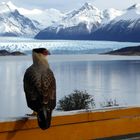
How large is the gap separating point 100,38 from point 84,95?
120 metres

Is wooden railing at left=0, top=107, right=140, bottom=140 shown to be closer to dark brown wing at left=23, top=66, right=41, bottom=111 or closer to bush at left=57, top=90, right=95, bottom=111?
dark brown wing at left=23, top=66, right=41, bottom=111

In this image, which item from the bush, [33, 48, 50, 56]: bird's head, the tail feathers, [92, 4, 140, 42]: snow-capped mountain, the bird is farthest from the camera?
[92, 4, 140, 42]: snow-capped mountain

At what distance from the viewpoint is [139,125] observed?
2992 millimetres

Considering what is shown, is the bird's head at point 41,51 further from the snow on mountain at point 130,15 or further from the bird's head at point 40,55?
the snow on mountain at point 130,15

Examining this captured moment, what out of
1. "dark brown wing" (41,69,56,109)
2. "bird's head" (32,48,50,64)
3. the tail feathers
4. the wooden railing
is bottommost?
→ the wooden railing

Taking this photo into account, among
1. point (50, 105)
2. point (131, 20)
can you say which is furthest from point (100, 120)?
point (131, 20)

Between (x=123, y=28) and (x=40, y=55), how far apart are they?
572ft

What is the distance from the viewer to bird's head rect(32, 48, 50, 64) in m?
2.93

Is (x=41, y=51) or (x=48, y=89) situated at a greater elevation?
A: (x=41, y=51)

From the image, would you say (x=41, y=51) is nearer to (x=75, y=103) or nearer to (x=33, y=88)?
(x=33, y=88)

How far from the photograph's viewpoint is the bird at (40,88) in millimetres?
2667

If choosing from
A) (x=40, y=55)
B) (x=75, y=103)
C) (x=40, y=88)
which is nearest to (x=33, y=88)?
(x=40, y=88)

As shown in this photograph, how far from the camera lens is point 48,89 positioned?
277cm

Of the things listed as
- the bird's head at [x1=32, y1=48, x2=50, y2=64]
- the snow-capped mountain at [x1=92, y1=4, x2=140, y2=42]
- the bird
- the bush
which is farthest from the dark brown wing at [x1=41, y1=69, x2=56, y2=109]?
the snow-capped mountain at [x1=92, y1=4, x2=140, y2=42]
